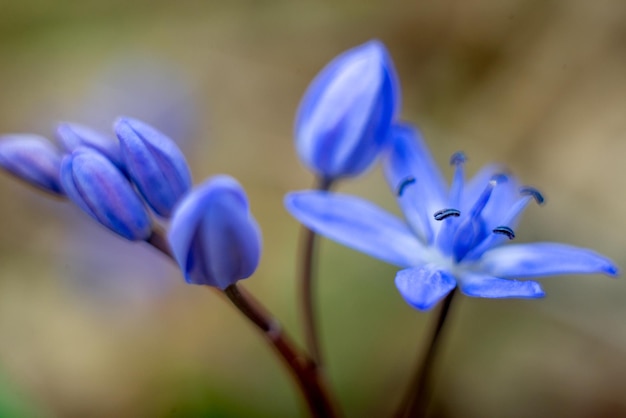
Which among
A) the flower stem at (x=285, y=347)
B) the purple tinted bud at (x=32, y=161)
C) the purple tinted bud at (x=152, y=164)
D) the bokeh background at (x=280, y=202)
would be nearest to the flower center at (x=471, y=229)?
the flower stem at (x=285, y=347)

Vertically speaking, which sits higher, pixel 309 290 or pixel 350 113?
pixel 350 113

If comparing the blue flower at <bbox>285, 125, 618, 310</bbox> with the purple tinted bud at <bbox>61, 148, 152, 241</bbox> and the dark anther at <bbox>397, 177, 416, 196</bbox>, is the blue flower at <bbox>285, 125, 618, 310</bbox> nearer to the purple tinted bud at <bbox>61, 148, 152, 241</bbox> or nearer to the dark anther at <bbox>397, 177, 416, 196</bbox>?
the dark anther at <bbox>397, 177, 416, 196</bbox>

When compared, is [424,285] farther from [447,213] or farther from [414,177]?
[414,177]

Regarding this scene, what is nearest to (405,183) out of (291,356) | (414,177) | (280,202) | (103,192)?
(414,177)

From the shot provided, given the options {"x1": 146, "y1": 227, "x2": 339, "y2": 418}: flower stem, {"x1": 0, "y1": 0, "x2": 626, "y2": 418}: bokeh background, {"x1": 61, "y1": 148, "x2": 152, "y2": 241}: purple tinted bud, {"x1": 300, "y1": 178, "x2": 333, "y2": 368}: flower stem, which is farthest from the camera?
{"x1": 0, "y1": 0, "x2": 626, "y2": 418}: bokeh background

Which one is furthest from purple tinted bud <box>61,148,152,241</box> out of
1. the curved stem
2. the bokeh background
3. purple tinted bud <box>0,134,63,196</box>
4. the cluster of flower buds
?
the bokeh background

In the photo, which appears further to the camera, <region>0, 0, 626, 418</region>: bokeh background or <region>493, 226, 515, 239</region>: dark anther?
<region>0, 0, 626, 418</region>: bokeh background

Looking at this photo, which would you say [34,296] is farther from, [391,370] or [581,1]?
[581,1]
